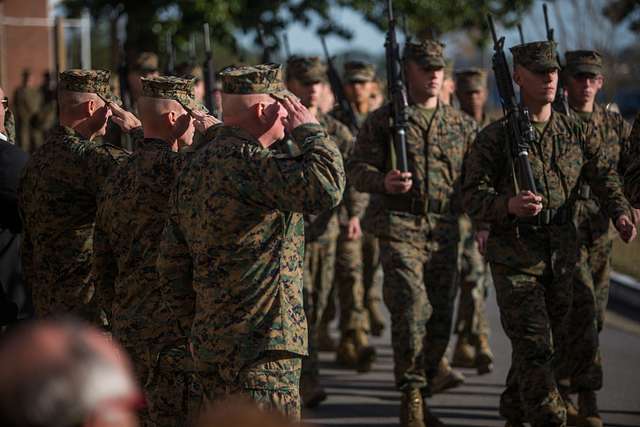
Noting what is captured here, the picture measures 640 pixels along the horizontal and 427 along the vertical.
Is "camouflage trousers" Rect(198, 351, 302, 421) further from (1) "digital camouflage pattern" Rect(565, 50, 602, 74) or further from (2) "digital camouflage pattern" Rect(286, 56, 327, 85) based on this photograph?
(2) "digital camouflage pattern" Rect(286, 56, 327, 85)

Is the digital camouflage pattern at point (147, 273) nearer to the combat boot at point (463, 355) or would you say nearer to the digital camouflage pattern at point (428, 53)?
the digital camouflage pattern at point (428, 53)

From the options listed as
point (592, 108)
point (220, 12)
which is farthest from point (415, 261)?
point (220, 12)

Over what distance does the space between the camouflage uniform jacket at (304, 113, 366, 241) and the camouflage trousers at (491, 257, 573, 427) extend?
2.92 m

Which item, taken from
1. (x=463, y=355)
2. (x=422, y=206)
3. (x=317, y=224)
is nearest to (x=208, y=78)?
(x=317, y=224)

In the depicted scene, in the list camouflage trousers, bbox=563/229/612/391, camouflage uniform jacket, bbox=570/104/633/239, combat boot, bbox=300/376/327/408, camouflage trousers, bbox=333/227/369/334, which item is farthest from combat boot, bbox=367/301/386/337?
camouflage trousers, bbox=563/229/612/391

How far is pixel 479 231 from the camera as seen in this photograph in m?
7.34

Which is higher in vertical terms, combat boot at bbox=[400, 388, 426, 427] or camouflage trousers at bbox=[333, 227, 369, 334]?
camouflage trousers at bbox=[333, 227, 369, 334]

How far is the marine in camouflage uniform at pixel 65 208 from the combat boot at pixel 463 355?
466 centimetres

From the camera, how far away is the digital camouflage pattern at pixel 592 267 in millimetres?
7844

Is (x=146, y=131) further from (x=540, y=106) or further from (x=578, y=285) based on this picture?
(x=578, y=285)

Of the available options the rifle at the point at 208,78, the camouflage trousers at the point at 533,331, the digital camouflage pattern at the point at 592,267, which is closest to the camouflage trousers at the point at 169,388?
the camouflage trousers at the point at 533,331

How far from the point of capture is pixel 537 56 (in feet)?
24.0

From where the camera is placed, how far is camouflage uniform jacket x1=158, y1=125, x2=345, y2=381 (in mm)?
4758

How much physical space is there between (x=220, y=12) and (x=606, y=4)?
22.3 metres
